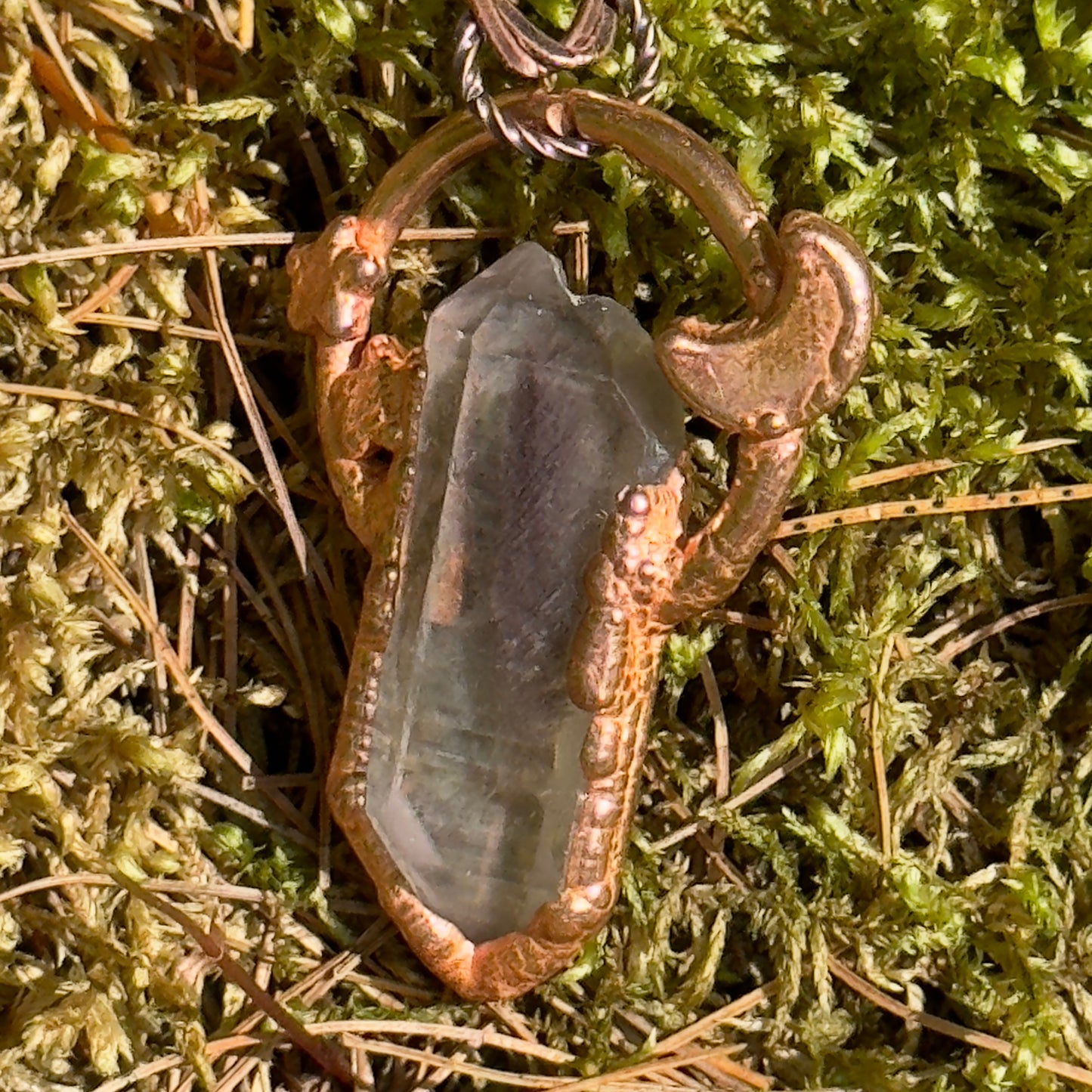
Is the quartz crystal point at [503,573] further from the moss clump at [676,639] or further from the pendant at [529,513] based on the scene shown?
the moss clump at [676,639]

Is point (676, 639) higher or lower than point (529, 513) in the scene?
lower

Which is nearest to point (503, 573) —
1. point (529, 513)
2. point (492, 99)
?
point (529, 513)

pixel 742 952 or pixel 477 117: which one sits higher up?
pixel 477 117

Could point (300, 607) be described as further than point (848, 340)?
Yes

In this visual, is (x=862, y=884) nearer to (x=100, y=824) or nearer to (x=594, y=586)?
(x=594, y=586)

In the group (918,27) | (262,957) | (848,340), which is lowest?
(262,957)

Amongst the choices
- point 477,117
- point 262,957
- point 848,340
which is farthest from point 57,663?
point 848,340

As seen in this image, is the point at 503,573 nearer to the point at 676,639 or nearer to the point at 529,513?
the point at 529,513
